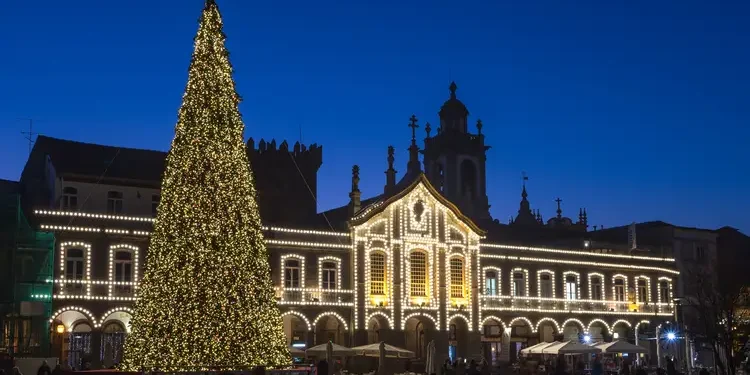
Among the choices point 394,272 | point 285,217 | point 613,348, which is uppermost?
point 285,217

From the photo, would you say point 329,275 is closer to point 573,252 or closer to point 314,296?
point 314,296

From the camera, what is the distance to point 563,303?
181 ft

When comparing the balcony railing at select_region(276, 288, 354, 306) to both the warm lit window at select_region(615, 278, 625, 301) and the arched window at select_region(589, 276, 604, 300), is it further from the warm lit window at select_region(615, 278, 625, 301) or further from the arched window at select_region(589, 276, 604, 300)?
the warm lit window at select_region(615, 278, 625, 301)

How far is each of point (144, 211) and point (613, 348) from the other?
23063 mm

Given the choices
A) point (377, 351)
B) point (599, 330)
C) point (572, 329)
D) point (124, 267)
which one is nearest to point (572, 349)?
point (377, 351)

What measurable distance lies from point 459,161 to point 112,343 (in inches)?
1677

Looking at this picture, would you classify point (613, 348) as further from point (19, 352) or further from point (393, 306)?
point (19, 352)

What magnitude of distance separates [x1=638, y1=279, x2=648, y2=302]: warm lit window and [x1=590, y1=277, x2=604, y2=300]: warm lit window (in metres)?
3.28

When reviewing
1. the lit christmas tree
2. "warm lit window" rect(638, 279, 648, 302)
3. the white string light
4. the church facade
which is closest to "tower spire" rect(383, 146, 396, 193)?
the church facade

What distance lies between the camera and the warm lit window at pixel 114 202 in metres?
43.8

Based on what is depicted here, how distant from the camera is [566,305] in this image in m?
55.4

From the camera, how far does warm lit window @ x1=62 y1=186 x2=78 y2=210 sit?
4272 cm

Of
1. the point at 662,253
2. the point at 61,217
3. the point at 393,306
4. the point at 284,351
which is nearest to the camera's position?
the point at 284,351

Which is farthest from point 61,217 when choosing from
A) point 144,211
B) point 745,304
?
point 745,304
